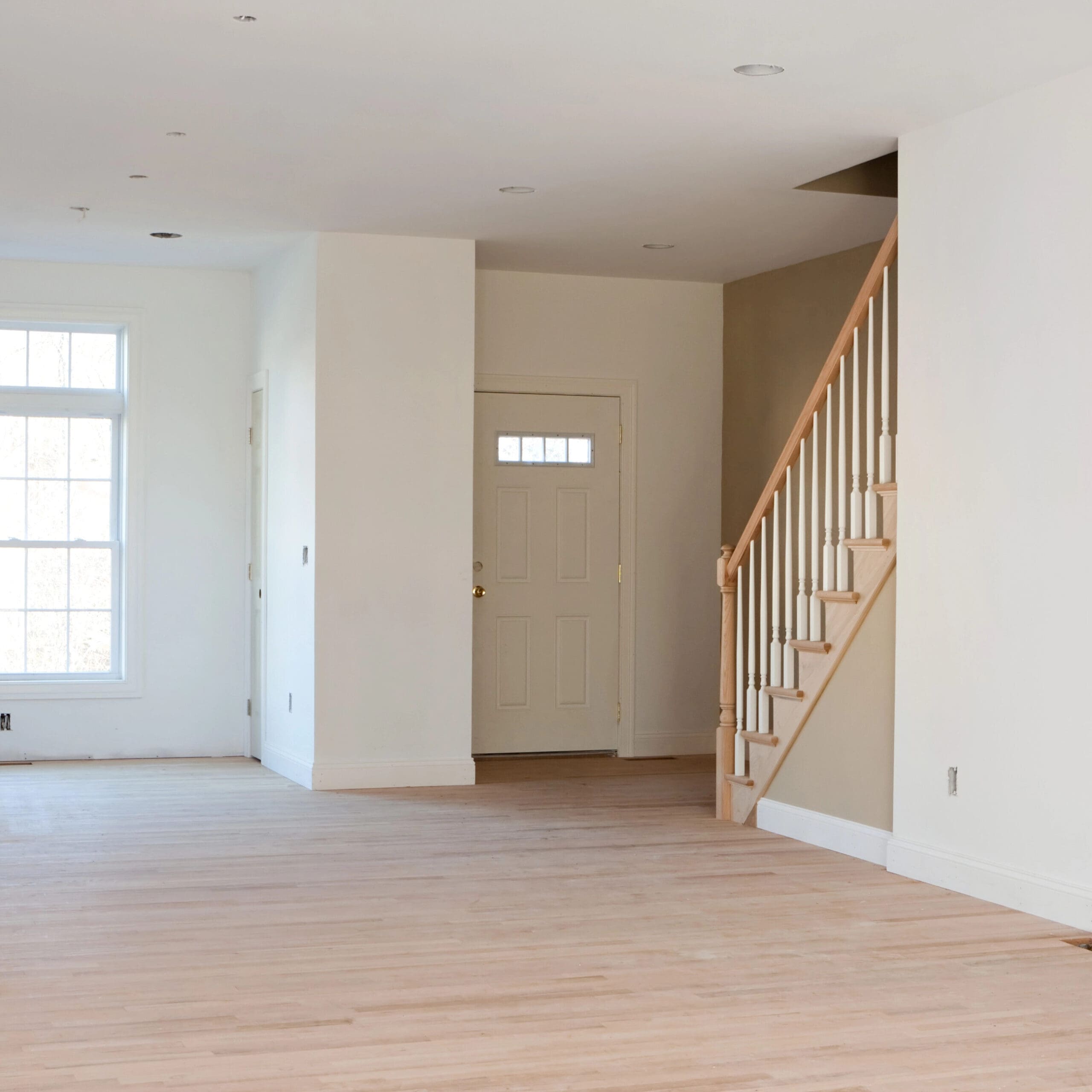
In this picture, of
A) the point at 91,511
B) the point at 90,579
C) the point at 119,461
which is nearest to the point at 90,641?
the point at 90,579

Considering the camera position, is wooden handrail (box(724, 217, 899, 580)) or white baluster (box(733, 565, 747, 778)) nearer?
wooden handrail (box(724, 217, 899, 580))

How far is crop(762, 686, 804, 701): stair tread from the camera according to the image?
5809 mm

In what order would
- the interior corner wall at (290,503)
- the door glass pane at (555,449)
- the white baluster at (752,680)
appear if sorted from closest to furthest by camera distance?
the white baluster at (752,680) → the interior corner wall at (290,503) → the door glass pane at (555,449)

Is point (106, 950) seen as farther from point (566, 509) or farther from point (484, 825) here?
point (566, 509)

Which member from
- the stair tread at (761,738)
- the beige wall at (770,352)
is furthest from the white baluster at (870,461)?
the beige wall at (770,352)

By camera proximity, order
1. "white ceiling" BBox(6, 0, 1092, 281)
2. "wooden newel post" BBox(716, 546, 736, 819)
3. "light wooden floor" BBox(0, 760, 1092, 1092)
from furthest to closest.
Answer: "wooden newel post" BBox(716, 546, 736, 819) < "white ceiling" BBox(6, 0, 1092, 281) < "light wooden floor" BBox(0, 760, 1092, 1092)

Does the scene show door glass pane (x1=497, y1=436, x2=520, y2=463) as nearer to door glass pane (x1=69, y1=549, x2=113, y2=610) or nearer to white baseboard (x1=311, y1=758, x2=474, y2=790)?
white baseboard (x1=311, y1=758, x2=474, y2=790)

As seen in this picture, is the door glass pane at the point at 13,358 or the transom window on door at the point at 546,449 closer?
the door glass pane at the point at 13,358

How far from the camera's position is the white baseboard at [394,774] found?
7.05 metres

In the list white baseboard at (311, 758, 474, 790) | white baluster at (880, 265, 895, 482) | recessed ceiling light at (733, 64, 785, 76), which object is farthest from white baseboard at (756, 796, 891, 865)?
recessed ceiling light at (733, 64, 785, 76)

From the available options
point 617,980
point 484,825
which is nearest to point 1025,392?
point 617,980

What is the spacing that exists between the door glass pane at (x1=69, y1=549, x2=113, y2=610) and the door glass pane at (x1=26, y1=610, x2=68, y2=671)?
126 millimetres

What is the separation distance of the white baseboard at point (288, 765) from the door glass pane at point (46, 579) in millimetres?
1493

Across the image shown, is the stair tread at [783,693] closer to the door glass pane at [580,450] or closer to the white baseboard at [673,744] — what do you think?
the white baseboard at [673,744]
